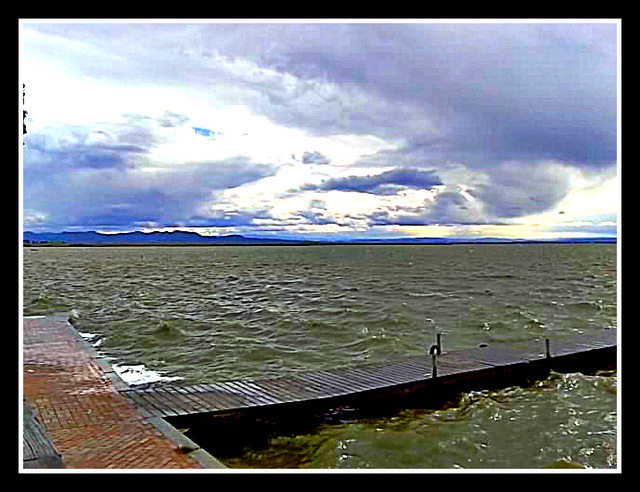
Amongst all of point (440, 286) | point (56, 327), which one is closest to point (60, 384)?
point (56, 327)

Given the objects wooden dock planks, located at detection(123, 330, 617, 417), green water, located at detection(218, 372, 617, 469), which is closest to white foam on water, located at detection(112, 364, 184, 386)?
wooden dock planks, located at detection(123, 330, 617, 417)

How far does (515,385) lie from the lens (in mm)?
12297

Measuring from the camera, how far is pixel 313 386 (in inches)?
409

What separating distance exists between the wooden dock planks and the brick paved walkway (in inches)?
23.2

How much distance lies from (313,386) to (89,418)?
4.03 m

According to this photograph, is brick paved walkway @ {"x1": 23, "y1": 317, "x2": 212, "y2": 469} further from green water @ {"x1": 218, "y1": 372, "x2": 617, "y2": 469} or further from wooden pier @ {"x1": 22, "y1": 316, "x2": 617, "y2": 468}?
green water @ {"x1": 218, "y1": 372, "x2": 617, "y2": 469}

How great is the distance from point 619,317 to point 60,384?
35.4 ft

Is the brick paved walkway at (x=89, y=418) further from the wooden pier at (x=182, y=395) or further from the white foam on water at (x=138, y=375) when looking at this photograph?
the white foam on water at (x=138, y=375)

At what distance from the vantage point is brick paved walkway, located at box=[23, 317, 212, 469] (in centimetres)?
639

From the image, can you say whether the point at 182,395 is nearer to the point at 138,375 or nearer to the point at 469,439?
the point at 138,375

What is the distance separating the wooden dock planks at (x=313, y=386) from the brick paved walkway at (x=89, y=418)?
588 millimetres

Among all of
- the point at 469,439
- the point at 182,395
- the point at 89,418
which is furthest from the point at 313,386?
the point at 89,418

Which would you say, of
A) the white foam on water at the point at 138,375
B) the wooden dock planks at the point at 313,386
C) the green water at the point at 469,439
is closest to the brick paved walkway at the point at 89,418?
the wooden dock planks at the point at 313,386
